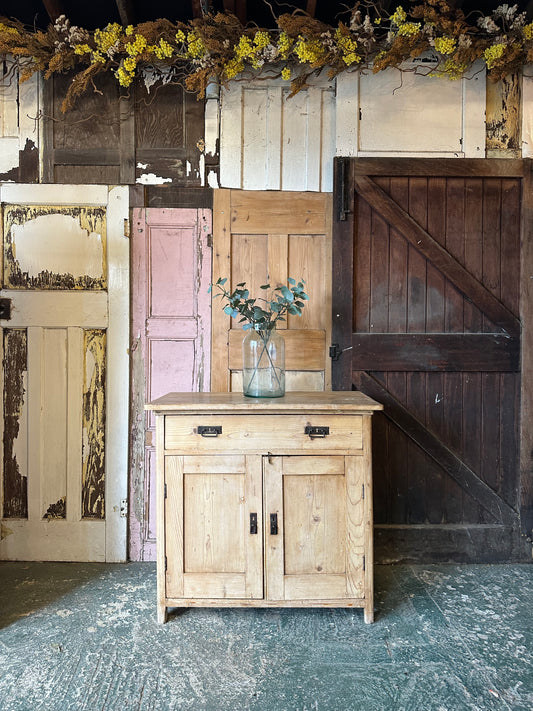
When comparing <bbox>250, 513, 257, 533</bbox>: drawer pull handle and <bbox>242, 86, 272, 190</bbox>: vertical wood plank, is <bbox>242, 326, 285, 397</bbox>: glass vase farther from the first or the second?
<bbox>242, 86, 272, 190</bbox>: vertical wood plank

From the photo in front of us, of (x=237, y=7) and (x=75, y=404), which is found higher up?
(x=237, y=7)

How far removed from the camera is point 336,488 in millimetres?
2127

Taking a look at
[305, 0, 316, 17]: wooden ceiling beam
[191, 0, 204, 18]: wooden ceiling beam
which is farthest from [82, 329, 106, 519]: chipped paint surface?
[305, 0, 316, 17]: wooden ceiling beam

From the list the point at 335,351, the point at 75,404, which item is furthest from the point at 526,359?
the point at 75,404

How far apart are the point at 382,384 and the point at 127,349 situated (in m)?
1.42

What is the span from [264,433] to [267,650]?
2.78 feet

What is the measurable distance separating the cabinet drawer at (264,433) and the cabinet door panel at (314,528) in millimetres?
62

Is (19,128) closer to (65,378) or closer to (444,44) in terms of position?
(65,378)

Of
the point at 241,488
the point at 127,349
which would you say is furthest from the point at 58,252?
the point at 241,488

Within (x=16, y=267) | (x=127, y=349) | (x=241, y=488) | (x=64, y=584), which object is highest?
(x=16, y=267)

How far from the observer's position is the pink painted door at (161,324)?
8.95ft

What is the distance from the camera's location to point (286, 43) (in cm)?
249

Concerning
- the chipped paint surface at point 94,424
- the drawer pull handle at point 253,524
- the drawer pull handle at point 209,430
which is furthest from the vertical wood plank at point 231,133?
the drawer pull handle at point 253,524

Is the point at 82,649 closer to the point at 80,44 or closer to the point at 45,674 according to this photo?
the point at 45,674
